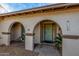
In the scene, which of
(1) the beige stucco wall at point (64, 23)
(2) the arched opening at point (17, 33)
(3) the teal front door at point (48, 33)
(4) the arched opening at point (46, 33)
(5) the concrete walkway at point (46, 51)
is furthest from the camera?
(2) the arched opening at point (17, 33)

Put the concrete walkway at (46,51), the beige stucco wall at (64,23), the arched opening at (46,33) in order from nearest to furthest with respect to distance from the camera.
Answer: the beige stucco wall at (64,23) → the concrete walkway at (46,51) → the arched opening at (46,33)

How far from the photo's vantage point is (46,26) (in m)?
11.6

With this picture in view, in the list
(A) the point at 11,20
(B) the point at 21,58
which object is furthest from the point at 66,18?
(A) the point at 11,20

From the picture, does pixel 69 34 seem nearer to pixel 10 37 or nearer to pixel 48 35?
pixel 48 35

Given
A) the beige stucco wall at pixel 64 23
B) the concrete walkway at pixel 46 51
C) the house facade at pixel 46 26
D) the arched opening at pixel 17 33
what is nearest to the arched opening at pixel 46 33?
the house facade at pixel 46 26

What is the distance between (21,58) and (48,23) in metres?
7.98

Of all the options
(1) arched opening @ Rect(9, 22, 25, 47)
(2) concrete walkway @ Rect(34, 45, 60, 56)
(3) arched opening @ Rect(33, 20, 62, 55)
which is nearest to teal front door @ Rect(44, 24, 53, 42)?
(3) arched opening @ Rect(33, 20, 62, 55)

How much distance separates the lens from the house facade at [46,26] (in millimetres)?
7262

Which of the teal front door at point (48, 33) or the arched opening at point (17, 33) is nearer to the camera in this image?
the teal front door at point (48, 33)

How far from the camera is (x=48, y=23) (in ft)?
37.7

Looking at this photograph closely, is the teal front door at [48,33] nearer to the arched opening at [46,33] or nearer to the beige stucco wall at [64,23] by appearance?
the arched opening at [46,33]

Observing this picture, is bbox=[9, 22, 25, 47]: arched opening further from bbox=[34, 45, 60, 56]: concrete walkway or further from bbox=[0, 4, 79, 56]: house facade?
bbox=[34, 45, 60, 56]: concrete walkway

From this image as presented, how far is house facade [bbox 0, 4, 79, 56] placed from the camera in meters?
7.26

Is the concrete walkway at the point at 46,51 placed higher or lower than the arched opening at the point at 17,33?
lower
